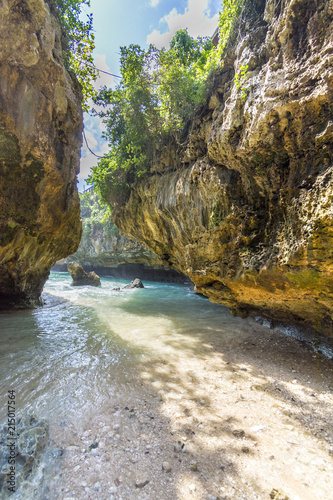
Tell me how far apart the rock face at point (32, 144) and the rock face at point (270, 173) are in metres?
4.01

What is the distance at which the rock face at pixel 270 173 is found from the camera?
10.9ft

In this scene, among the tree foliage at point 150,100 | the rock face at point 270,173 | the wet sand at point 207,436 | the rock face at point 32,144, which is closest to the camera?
the wet sand at point 207,436

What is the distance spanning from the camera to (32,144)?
487 cm

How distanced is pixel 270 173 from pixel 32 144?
553 cm

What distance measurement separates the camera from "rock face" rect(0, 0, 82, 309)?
4156mm

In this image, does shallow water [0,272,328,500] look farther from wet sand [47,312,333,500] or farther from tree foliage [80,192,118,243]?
tree foliage [80,192,118,243]

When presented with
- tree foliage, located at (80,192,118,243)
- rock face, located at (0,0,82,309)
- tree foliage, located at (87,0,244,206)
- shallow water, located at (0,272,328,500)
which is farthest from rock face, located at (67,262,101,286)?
shallow water, located at (0,272,328,500)

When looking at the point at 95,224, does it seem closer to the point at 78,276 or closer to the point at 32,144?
the point at 78,276

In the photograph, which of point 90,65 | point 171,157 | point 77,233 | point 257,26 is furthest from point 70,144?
point 257,26

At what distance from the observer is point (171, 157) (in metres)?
8.73

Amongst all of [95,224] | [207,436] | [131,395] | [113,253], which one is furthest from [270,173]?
[95,224]

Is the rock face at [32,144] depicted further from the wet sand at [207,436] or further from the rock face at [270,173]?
the wet sand at [207,436]

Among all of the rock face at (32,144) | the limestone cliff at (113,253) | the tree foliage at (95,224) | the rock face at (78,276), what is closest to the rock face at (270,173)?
the rock face at (32,144)

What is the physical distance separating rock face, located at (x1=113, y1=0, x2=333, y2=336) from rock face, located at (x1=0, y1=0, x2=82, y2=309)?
4.01 metres
